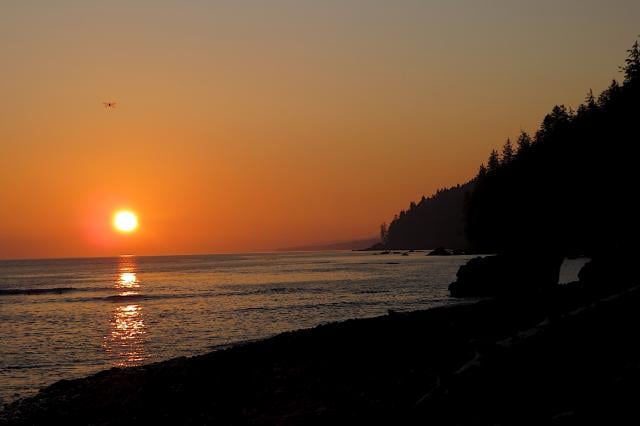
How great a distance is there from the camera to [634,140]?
2653 inches

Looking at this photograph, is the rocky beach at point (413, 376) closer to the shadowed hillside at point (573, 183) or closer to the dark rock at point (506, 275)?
the dark rock at point (506, 275)

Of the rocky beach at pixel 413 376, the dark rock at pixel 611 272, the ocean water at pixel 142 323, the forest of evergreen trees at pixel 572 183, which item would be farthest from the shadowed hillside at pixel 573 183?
the rocky beach at pixel 413 376

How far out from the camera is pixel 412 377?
1512 cm

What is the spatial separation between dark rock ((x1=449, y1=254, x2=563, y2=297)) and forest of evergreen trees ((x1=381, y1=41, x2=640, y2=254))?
1.89m

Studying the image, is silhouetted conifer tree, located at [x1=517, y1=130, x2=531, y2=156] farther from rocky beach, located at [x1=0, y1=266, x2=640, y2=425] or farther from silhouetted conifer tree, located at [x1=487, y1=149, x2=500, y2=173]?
rocky beach, located at [x1=0, y1=266, x2=640, y2=425]

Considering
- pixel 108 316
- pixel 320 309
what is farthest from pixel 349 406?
pixel 108 316

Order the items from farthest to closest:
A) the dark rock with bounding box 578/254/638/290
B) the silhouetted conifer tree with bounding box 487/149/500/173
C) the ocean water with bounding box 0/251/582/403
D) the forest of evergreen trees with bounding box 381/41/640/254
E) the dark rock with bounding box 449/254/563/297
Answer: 1. the silhouetted conifer tree with bounding box 487/149/500/173
2. the forest of evergreen trees with bounding box 381/41/640/254
3. the dark rock with bounding box 449/254/563/297
4. the ocean water with bounding box 0/251/582/403
5. the dark rock with bounding box 578/254/638/290

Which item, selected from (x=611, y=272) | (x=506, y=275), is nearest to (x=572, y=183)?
(x=506, y=275)

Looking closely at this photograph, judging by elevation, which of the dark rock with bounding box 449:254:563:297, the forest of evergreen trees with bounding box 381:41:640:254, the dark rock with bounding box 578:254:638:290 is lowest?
the dark rock with bounding box 449:254:563:297

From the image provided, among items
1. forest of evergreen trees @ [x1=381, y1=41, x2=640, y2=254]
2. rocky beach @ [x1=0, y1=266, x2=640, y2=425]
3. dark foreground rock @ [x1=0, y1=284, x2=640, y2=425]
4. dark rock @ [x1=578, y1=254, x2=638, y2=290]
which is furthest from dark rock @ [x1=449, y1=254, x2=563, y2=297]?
dark foreground rock @ [x1=0, y1=284, x2=640, y2=425]

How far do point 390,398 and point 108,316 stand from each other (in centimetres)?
4455

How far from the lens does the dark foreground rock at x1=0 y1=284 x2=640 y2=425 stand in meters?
10.6

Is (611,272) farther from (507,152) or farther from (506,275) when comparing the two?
(507,152)

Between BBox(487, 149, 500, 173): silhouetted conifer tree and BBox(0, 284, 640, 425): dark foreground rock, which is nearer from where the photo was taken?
BBox(0, 284, 640, 425): dark foreground rock
